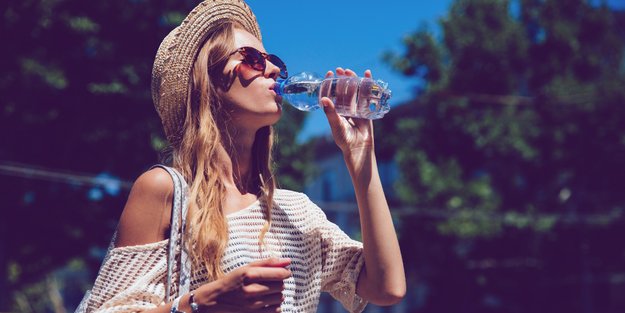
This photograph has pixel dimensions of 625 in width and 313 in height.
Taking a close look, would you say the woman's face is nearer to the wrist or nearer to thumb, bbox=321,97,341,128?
thumb, bbox=321,97,341,128

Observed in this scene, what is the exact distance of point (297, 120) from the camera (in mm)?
18219

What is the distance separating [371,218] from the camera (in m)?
1.82

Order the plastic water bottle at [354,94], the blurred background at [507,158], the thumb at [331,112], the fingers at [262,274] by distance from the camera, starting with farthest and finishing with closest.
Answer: the blurred background at [507,158]
the plastic water bottle at [354,94]
the thumb at [331,112]
the fingers at [262,274]

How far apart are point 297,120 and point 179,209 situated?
54.5 ft

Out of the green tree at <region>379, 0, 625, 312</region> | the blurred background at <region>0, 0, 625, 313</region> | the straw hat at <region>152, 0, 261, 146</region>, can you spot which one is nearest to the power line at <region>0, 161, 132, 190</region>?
the blurred background at <region>0, 0, 625, 313</region>

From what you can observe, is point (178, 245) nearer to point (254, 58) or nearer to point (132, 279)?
point (132, 279)

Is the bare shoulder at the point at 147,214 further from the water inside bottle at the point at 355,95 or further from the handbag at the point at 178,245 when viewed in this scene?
the water inside bottle at the point at 355,95

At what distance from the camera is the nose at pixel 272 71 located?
6.26 feet

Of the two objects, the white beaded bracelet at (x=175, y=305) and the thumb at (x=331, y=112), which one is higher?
the thumb at (x=331, y=112)

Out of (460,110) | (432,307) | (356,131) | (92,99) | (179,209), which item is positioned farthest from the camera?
(432,307)

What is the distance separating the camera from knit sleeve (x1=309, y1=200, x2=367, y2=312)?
1907 mm

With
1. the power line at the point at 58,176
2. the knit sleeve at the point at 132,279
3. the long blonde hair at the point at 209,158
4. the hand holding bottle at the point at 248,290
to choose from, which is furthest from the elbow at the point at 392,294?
the power line at the point at 58,176

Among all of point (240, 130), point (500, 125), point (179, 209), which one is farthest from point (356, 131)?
point (500, 125)

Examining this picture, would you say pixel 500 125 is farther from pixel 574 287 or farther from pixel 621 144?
pixel 574 287
